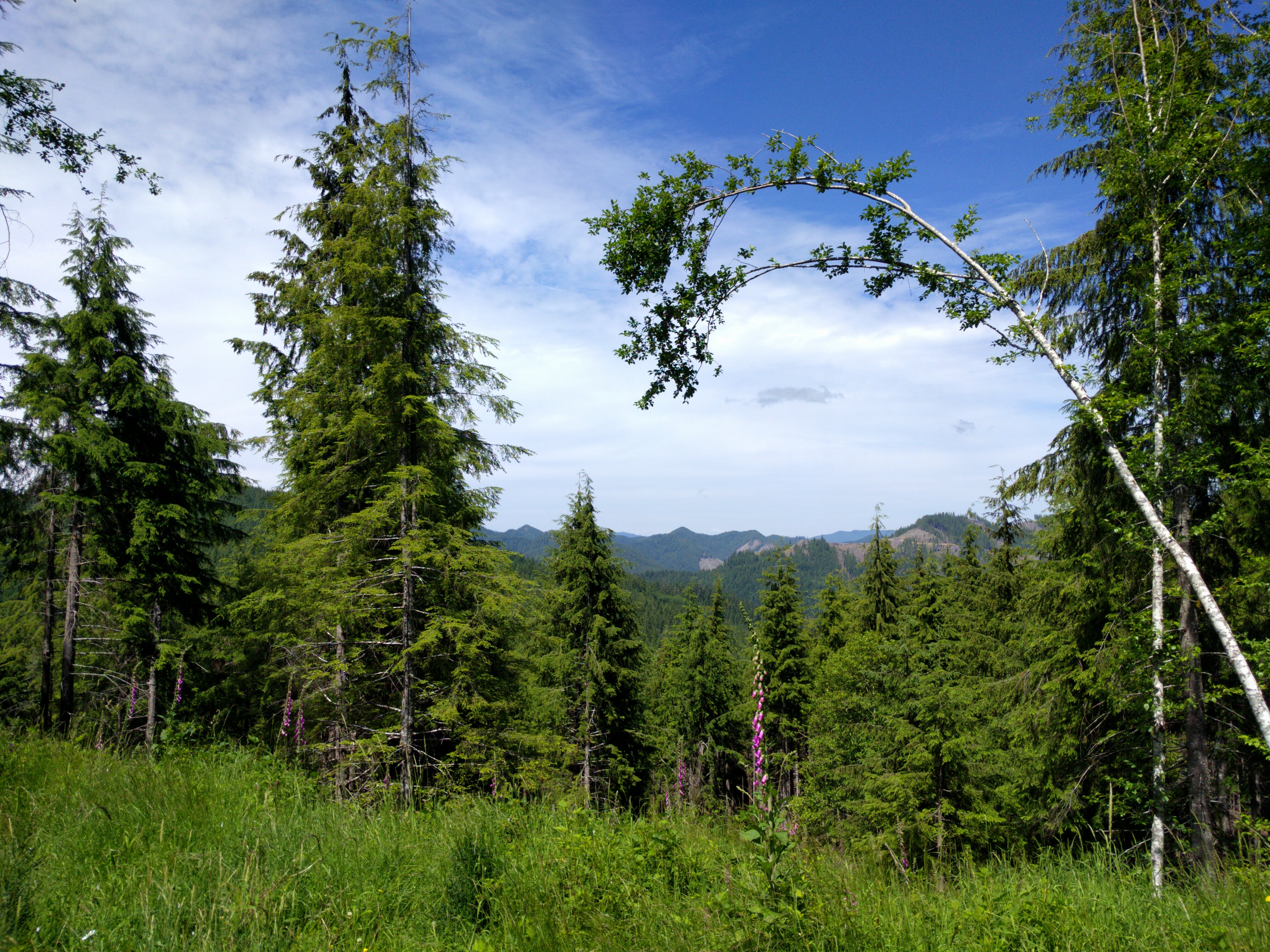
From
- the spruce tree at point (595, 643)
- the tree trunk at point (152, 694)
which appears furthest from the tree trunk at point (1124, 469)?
the tree trunk at point (152, 694)

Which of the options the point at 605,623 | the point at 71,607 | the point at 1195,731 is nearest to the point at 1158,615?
the point at 1195,731

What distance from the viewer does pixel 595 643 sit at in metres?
18.6

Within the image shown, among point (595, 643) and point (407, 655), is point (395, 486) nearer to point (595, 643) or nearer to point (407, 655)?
point (407, 655)

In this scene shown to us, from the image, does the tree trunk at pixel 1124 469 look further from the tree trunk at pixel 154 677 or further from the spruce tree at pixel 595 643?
the tree trunk at pixel 154 677

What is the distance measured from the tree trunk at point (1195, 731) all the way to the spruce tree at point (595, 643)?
43.6 feet

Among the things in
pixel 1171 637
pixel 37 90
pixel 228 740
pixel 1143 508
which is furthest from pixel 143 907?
pixel 1171 637

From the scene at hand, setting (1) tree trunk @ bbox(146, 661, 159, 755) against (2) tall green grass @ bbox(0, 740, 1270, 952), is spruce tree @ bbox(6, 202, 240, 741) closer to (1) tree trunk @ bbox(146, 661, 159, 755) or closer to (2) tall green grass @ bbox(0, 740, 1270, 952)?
(1) tree trunk @ bbox(146, 661, 159, 755)

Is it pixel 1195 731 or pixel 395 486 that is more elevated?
pixel 395 486

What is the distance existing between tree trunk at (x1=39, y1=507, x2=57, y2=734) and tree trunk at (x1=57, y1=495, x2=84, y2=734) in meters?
0.69

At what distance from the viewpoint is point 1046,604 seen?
11.5m

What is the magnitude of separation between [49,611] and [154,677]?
3005 millimetres

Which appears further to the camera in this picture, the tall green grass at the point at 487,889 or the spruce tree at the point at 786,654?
the spruce tree at the point at 786,654

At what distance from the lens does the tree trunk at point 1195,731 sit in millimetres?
7637

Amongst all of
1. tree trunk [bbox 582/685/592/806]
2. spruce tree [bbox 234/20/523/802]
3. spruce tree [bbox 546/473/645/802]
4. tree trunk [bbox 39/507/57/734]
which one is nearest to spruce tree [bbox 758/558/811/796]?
spruce tree [bbox 546/473/645/802]
